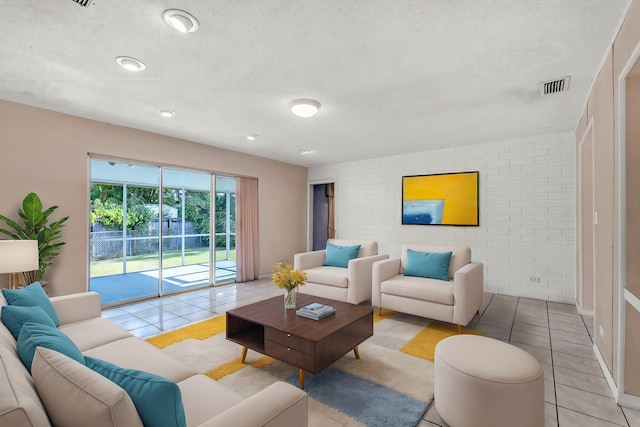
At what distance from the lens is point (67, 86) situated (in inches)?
116

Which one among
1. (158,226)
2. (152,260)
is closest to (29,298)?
(158,226)

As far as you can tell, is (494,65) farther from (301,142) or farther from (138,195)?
(138,195)

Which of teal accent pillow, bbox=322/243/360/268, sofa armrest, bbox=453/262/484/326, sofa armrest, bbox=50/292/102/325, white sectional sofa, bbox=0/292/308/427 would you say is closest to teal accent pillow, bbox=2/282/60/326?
white sectional sofa, bbox=0/292/308/427

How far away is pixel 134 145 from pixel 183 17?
10.0ft

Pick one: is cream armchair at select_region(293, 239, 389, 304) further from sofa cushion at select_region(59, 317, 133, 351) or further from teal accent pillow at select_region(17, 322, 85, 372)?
teal accent pillow at select_region(17, 322, 85, 372)

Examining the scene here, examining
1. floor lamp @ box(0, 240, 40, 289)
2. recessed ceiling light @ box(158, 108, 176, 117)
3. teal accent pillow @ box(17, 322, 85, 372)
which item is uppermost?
recessed ceiling light @ box(158, 108, 176, 117)

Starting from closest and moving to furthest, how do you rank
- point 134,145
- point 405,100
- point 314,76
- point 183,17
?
1. point 183,17
2. point 314,76
3. point 405,100
4. point 134,145

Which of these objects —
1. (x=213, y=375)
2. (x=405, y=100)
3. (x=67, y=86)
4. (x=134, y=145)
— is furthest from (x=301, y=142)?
(x=213, y=375)

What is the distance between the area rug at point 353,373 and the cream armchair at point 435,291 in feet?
0.72

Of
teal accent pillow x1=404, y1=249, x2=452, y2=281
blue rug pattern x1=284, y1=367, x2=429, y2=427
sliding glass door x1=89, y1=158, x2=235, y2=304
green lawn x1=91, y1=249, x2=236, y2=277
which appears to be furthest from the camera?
green lawn x1=91, y1=249, x2=236, y2=277

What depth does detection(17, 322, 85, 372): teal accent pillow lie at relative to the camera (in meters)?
1.11

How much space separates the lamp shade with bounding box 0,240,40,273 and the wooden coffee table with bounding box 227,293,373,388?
1.75 m

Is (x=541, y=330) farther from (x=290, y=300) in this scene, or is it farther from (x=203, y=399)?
(x=203, y=399)

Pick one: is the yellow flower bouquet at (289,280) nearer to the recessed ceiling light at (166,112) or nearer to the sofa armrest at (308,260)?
the sofa armrest at (308,260)
